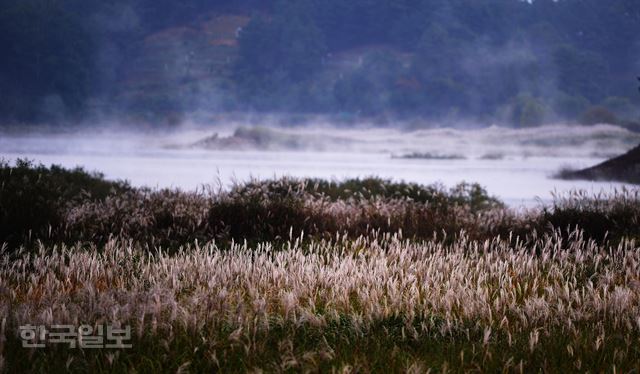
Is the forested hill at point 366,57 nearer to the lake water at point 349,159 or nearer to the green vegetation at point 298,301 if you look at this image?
the lake water at point 349,159

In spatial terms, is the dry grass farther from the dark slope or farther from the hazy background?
the dark slope

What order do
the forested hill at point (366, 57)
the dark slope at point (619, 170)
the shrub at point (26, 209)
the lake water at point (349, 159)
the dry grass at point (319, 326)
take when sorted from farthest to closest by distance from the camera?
1. the forested hill at point (366, 57)
2. the dark slope at point (619, 170)
3. the lake water at point (349, 159)
4. the shrub at point (26, 209)
5. the dry grass at point (319, 326)

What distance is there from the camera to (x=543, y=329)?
4.41 metres

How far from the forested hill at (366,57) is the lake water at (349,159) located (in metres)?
2.35

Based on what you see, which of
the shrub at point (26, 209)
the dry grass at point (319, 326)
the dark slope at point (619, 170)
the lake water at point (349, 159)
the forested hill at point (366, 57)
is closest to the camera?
the dry grass at point (319, 326)

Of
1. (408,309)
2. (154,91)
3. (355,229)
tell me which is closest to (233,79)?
(154,91)

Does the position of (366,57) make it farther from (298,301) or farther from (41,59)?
(298,301)

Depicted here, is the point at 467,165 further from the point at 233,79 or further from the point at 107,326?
the point at 107,326

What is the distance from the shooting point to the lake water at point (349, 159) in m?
14.6

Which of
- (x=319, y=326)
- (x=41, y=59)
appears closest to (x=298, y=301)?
(x=319, y=326)

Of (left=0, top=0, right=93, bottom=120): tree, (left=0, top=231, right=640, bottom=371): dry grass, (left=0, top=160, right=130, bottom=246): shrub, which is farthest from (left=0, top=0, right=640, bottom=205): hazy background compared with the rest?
(left=0, top=231, right=640, bottom=371): dry grass

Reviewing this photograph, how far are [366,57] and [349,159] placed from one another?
34.7 feet

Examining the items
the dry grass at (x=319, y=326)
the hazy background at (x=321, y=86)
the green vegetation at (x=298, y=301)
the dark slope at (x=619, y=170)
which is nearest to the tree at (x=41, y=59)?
the hazy background at (x=321, y=86)

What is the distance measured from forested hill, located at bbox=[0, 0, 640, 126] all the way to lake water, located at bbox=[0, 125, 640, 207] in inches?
92.5
